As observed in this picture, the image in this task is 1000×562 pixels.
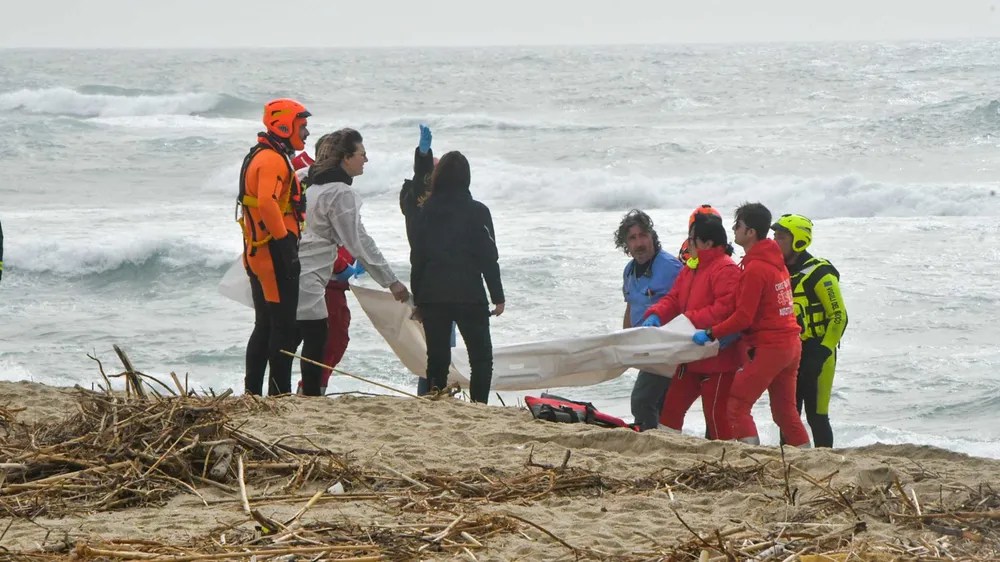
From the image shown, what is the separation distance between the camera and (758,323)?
6887mm

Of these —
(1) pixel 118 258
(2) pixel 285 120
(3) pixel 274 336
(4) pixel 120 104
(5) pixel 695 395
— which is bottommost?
(1) pixel 118 258

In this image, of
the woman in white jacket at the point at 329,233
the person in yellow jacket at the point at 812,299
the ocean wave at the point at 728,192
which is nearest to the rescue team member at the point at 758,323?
the person in yellow jacket at the point at 812,299

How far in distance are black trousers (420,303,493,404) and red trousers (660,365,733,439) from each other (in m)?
1.09

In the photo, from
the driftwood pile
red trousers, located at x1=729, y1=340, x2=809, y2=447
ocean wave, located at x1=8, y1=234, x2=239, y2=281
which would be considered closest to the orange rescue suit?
the driftwood pile

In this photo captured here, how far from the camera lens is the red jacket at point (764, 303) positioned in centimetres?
675

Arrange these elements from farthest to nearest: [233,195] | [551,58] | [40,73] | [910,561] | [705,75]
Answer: [551,58]
[40,73]
[705,75]
[233,195]
[910,561]

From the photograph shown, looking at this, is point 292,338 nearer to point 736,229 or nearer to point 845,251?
point 736,229

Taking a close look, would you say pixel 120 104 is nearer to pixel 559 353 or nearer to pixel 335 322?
pixel 335 322

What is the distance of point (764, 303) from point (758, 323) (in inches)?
4.8

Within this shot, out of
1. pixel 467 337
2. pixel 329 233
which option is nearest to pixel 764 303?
pixel 467 337

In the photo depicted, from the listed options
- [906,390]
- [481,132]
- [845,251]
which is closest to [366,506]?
[906,390]

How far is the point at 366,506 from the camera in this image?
15.4 feet

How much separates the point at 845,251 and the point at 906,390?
746 cm

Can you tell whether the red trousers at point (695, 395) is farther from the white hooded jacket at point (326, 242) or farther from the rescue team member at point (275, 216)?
the rescue team member at point (275, 216)
